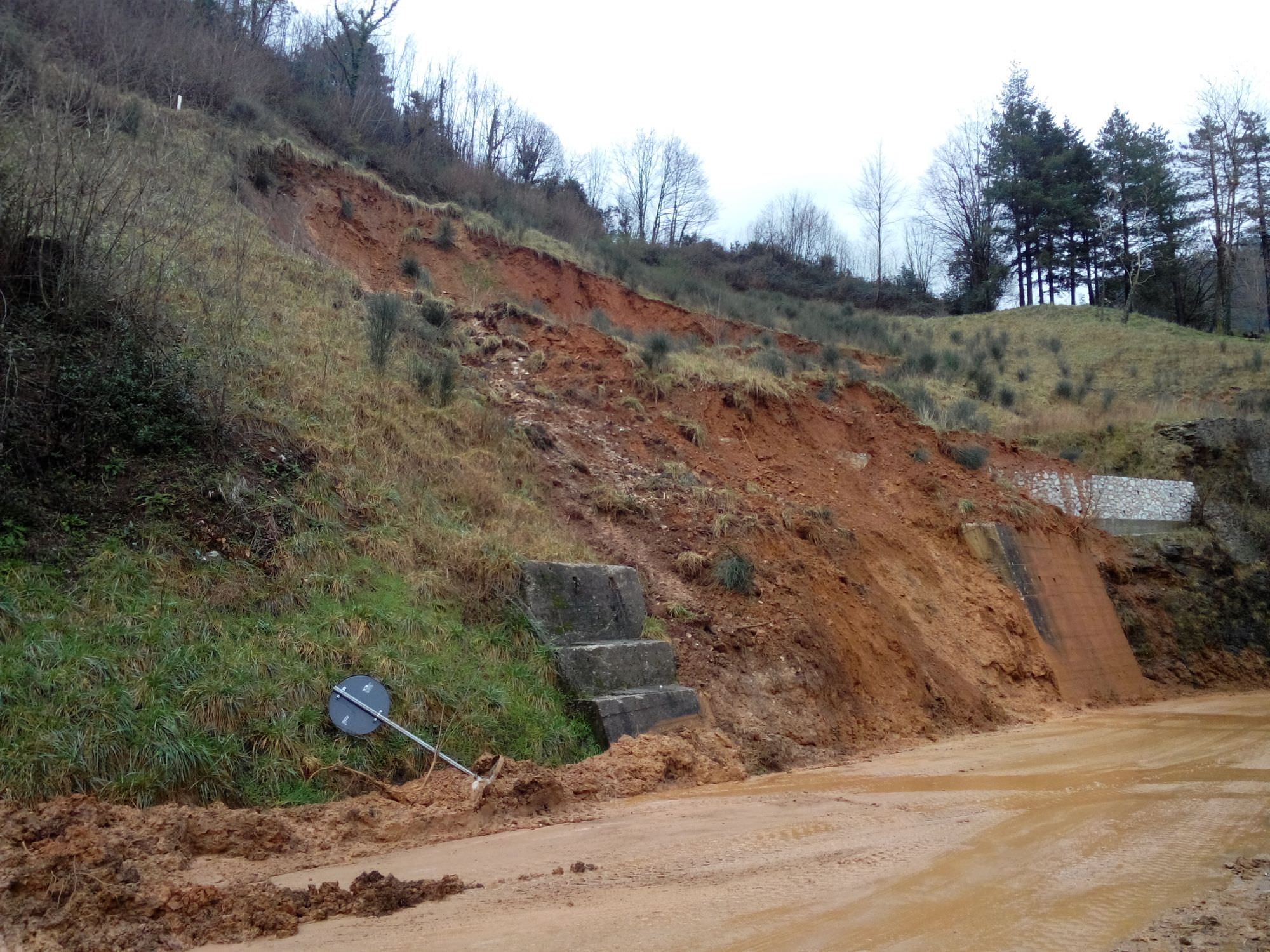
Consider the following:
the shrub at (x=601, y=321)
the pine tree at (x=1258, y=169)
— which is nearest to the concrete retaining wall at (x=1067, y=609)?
A: the shrub at (x=601, y=321)

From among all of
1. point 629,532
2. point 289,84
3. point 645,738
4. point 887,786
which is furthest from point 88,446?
point 289,84

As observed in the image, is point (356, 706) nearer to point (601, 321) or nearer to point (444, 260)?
point (601, 321)

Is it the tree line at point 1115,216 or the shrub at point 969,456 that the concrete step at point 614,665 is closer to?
the shrub at point 969,456

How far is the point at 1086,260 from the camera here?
44.4m

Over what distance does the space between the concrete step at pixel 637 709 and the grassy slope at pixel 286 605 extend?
23cm

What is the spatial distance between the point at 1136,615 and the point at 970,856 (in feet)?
43.0

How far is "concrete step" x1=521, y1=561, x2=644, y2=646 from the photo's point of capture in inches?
368

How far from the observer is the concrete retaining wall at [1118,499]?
18.3m

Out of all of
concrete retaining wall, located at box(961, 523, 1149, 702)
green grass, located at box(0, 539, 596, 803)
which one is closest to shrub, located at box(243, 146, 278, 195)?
green grass, located at box(0, 539, 596, 803)

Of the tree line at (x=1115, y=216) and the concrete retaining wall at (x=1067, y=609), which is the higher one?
the tree line at (x=1115, y=216)

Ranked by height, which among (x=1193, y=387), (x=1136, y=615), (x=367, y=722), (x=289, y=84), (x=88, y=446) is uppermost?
(x=289, y=84)

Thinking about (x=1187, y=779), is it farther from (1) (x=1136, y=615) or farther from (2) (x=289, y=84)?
(2) (x=289, y=84)

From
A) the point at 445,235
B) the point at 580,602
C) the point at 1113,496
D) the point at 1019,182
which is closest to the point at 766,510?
the point at 580,602

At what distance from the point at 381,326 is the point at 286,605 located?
6.68 m
